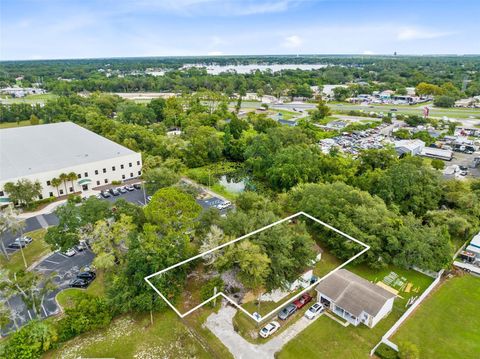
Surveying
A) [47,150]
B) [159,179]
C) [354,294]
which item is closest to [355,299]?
[354,294]

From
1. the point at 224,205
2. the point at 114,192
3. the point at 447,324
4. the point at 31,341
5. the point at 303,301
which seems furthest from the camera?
the point at 114,192

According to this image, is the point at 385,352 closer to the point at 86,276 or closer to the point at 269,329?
the point at 269,329

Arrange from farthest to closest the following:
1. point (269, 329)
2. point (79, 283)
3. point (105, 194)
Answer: point (105, 194) < point (79, 283) < point (269, 329)

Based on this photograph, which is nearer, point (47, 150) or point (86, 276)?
point (86, 276)

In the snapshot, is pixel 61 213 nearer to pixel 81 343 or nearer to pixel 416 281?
pixel 81 343

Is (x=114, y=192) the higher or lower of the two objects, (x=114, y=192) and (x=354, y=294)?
the lower

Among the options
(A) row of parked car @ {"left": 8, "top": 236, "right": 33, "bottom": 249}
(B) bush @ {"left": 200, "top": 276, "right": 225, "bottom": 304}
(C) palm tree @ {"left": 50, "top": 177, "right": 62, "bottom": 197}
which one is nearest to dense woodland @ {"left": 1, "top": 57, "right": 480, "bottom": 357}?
(B) bush @ {"left": 200, "top": 276, "right": 225, "bottom": 304}

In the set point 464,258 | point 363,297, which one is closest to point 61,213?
point 363,297

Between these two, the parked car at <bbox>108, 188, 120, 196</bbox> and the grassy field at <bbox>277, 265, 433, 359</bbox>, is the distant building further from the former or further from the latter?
the parked car at <bbox>108, 188, 120, 196</bbox>
